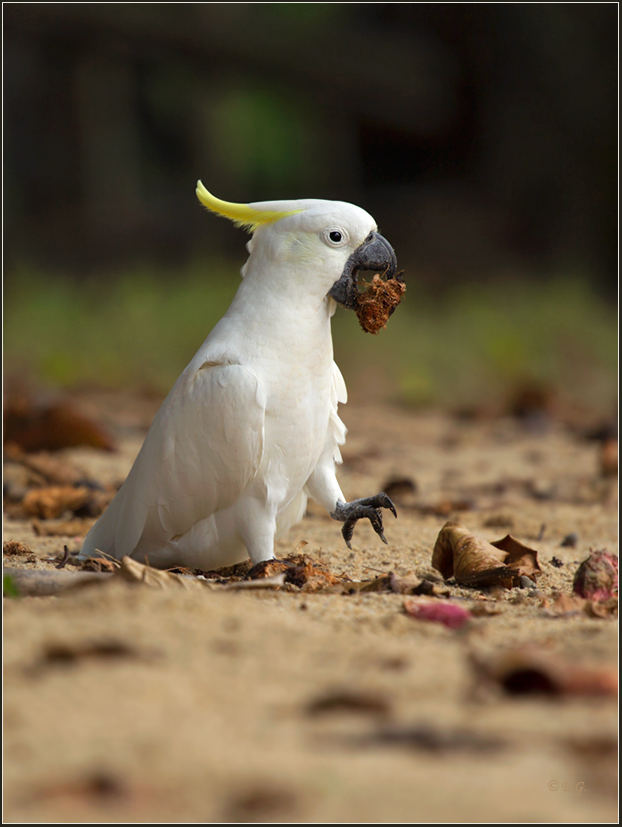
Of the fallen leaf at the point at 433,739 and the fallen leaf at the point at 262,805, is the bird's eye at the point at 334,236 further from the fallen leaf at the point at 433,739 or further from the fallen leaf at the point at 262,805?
the fallen leaf at the point at 262,805

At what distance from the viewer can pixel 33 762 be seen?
121 centimetres

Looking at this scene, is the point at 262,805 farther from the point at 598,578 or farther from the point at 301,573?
the point at 598,578

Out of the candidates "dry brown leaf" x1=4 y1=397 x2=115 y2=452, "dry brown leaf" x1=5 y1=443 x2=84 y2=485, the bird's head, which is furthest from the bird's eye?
"dry brown leaf" x1=4 y1=397 x2=115 y2=452

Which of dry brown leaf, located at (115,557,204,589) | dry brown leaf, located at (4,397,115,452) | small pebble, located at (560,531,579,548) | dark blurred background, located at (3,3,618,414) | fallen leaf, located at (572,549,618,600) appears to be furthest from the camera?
dark blurred background, located at (3,3,618,414)

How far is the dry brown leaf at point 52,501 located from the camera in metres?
4.14

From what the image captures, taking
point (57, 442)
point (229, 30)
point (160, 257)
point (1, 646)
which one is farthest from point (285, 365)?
point (229, 30)

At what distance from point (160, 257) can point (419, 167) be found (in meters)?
4.71

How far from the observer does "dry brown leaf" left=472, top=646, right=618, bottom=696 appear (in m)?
1.47

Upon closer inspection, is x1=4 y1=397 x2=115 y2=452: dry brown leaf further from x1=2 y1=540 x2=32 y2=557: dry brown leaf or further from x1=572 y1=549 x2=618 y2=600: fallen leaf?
x1=572 y1=549 x2=618 y2=600: fallen leaf

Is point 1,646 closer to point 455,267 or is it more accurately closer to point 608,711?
point 608,711

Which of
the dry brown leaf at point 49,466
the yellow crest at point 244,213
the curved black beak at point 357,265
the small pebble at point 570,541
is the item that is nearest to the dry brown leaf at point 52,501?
the dry brown leaf at point 49,466

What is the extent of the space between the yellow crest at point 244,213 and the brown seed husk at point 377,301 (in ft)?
1.25

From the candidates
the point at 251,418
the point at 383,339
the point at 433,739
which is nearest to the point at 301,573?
the point at 251,418
